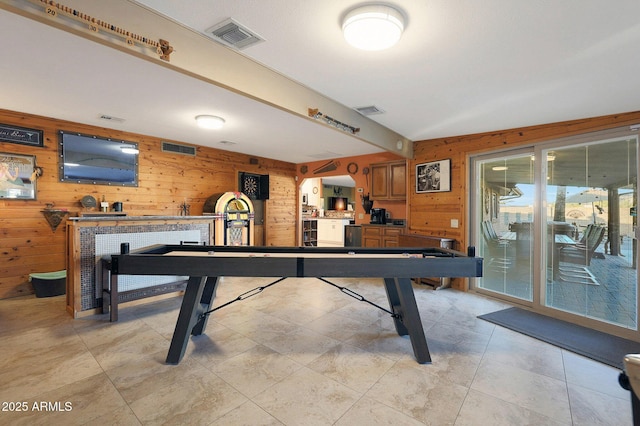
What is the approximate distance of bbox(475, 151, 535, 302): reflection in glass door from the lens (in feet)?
12.9

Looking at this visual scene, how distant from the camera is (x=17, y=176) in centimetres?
386

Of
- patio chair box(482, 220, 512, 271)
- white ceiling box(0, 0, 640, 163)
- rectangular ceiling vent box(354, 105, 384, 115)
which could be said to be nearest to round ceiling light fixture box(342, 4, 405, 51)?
white ceiling box(0, 0, 640, 163)

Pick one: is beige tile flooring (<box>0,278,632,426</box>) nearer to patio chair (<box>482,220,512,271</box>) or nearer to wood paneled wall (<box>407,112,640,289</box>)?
patio chair (<box>482,220,512,271</box>)

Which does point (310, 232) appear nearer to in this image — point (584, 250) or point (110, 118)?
point (110, 118)

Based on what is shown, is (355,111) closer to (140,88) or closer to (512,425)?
(140,88)

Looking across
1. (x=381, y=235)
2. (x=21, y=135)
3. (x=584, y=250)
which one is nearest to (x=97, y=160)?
(x=21, y=135)

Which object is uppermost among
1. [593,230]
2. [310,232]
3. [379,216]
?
[379,216]

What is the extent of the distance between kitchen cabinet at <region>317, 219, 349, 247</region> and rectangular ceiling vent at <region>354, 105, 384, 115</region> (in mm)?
5300

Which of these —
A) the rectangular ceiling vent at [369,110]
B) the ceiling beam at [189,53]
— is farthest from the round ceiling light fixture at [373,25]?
the rectangular ceiling vent at [369,110]

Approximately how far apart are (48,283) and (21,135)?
204 centimetres

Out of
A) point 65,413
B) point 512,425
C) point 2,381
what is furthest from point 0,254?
point 512,425

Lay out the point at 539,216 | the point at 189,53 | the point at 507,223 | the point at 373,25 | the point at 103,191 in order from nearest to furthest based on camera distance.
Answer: the point at 373,25
the point at 189,53
the point at 539,216
the point at 507,223
the point at 103,191

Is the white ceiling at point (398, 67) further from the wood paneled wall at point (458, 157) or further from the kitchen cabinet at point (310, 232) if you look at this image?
the kitchen cabinet at point (310, 232)

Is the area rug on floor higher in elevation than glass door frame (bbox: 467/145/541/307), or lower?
lower
